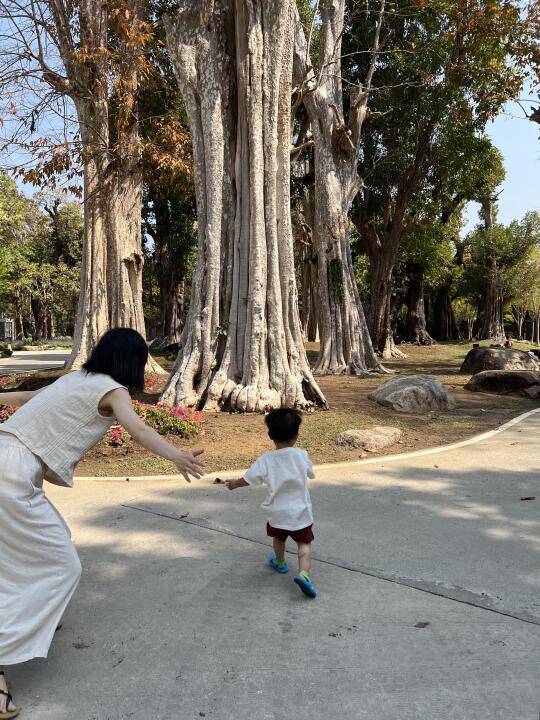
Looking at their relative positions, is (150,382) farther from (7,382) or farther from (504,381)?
(504,381)

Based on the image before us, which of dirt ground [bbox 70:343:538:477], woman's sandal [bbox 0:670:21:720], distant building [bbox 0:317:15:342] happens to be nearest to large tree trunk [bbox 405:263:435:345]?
dirt ground [bbox 70:343:538:477]

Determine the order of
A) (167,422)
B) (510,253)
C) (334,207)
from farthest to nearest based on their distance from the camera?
(510,253) < (334,207) < (167,422)

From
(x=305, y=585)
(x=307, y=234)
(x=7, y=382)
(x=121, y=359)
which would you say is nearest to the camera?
(x=121, y=359)

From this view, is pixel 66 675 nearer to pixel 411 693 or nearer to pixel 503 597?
pixel 411 693

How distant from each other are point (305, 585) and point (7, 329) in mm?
66244

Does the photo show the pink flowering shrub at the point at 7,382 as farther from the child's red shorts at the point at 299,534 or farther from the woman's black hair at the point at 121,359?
the woman's black hair at the point at 121,359

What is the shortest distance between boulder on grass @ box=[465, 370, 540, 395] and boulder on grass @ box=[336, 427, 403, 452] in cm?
609

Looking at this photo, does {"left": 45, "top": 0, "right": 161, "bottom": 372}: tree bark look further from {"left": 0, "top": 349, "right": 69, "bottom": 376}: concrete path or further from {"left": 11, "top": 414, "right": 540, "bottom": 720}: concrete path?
{"left": 11, "top": 414, "right": 540, "bottom": 720}: concrete path

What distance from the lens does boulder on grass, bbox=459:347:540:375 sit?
15938 mm

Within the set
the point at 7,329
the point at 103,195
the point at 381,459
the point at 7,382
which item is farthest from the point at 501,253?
the point at 7,329

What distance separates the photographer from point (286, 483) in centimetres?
362

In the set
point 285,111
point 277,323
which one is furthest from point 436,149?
point 277,323

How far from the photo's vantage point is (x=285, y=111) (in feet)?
32.7

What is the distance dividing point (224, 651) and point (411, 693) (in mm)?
863
